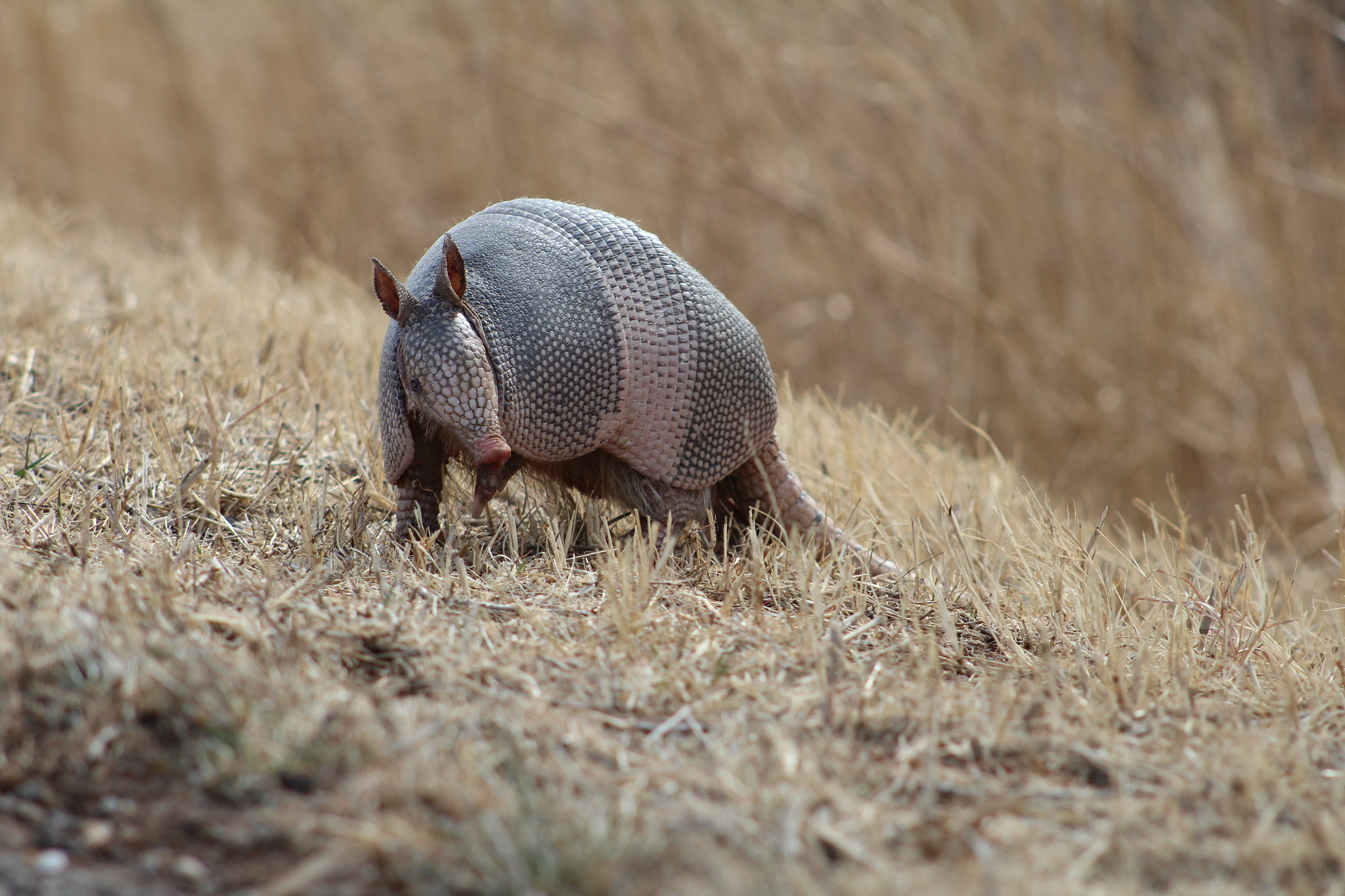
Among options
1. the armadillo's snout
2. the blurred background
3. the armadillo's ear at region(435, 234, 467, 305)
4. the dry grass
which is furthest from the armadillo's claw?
the blurred background

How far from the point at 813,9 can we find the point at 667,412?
160 inches

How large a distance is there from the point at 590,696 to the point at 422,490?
862mm

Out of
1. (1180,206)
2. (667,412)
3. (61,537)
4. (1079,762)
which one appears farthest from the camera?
(1180,206)

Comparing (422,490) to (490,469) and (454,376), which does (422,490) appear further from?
(454,376)

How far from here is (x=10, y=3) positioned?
788 centimetres

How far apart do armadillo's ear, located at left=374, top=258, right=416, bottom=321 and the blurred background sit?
2.60 metres

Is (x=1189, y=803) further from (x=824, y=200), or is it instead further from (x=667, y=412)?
(x=824, y=200)

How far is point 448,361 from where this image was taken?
2283 mm

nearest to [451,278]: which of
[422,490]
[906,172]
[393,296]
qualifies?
[393,296]

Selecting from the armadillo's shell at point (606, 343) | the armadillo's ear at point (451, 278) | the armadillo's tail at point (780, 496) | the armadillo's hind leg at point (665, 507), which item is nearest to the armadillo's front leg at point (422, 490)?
the armadillo's shell at point (606, 343)

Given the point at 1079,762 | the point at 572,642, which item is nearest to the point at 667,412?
the point at 572,642

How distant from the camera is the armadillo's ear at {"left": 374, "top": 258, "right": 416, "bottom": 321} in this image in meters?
2.32

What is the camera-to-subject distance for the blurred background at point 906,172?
208 inches

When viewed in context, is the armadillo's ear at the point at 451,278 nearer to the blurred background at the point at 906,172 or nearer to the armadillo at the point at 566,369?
the armadillo at the point at 566,369
